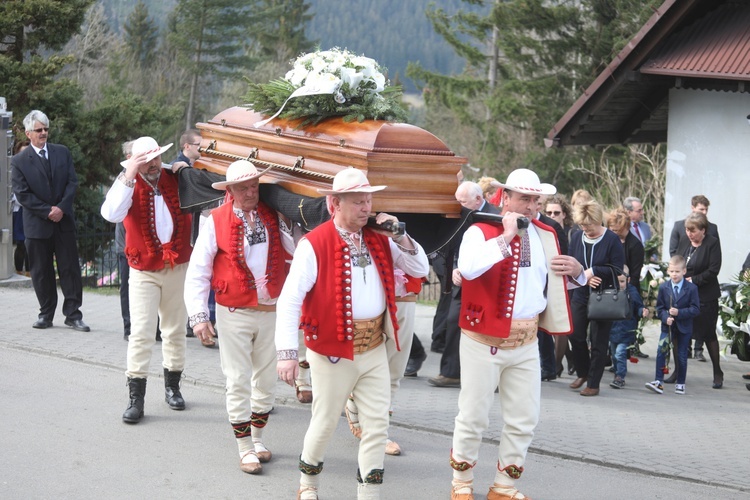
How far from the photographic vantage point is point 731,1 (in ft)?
42.4

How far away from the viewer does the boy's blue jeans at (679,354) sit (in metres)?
9.50

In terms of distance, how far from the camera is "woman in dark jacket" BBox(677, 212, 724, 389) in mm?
10055

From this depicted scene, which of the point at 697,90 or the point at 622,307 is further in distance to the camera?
the point at 697,90

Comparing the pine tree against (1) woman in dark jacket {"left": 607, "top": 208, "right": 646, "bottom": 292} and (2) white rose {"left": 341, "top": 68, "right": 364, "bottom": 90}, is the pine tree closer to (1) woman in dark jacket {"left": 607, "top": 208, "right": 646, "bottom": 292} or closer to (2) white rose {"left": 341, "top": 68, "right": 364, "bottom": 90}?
(1) woman in dark jacket {"left": 607, "top": 208, "right": 646, "bottom": 292}

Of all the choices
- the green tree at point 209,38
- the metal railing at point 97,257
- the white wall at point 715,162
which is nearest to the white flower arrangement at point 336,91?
the white wall at point 715,162

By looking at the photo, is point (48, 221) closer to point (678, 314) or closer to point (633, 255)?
point (633, 255)

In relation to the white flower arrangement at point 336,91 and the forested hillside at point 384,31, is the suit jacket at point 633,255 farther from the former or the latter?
the forested hillside at point 384,31

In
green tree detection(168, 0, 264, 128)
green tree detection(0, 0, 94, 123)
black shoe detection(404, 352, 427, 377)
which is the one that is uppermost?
green tree detection(168, 0, 264, 128)

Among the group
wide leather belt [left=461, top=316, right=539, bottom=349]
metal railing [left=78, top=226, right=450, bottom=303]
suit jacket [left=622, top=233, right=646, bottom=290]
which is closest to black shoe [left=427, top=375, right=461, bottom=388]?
suit jacket [left=622, top=233, right=646, bottom=290]

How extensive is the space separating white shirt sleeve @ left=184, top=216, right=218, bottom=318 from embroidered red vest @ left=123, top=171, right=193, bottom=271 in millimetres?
1002

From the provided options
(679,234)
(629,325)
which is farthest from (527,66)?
(629,325)

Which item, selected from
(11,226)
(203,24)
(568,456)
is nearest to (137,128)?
(11,226)

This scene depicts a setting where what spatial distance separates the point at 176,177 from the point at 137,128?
35.8ft

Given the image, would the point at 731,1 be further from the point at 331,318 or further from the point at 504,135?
the point at 504,135
